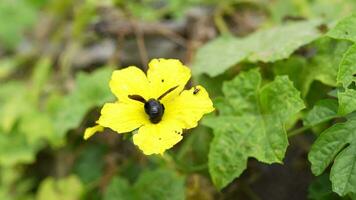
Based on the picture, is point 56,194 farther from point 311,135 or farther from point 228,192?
point 311,135

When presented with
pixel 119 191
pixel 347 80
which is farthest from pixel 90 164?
pixel 347 80

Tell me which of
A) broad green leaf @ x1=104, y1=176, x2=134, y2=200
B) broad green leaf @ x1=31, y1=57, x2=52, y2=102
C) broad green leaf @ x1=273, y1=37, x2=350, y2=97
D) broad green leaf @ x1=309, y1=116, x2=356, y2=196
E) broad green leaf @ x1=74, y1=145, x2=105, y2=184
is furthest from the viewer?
→ broad green leaf @ x1=31, y1=57, x2=52, y2=102

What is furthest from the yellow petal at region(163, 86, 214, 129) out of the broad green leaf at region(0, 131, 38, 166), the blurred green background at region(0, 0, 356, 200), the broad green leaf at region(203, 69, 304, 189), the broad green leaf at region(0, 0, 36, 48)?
the broad green leaf at region(0, 0, 36, 48)

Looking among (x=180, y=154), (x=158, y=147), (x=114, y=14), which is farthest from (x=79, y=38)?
(x=158, y=147)

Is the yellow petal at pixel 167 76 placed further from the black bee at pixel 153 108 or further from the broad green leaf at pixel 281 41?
the broad green leaf at pixel 281 41

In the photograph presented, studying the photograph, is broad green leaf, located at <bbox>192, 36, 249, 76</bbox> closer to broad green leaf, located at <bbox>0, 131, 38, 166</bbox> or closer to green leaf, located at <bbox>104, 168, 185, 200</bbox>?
green leaf, located at <bbox>104, 168, 185, 200</bbox>

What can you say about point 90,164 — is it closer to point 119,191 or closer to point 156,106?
point 119,191
